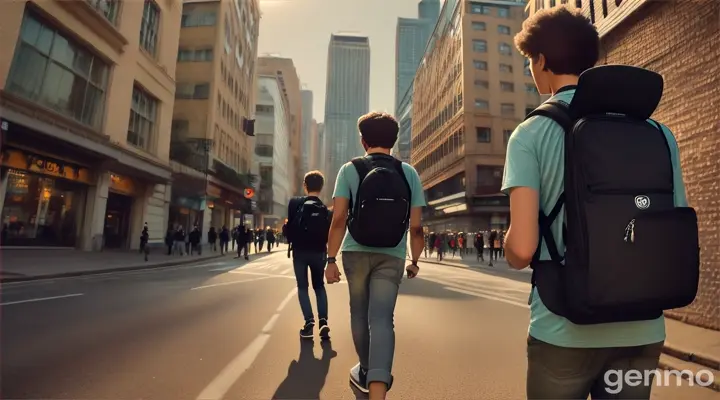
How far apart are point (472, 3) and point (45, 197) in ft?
145

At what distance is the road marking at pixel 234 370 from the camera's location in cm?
306

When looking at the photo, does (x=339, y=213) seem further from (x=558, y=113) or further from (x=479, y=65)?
(x=479, y=65)

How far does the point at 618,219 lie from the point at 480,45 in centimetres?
4741

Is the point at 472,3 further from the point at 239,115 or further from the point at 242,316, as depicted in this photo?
the point at 242,316

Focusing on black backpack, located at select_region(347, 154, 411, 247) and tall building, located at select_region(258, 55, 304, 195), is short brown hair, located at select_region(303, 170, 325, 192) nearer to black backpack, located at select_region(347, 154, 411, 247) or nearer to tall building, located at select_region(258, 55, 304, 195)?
black backpack, located at select_region(347, 154, 411, 247)

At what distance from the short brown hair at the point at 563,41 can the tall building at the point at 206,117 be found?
92.1 ft

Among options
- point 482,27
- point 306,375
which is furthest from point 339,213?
point 482,27

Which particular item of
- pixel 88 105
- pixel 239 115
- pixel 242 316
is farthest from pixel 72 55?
pixel 239 115

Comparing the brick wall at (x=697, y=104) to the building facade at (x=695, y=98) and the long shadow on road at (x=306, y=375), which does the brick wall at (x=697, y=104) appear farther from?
the long shadow on road at (x=306, y=375)

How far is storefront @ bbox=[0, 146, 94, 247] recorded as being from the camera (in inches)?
558

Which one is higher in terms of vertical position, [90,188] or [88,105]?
[88,105]

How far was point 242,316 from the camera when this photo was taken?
617cm

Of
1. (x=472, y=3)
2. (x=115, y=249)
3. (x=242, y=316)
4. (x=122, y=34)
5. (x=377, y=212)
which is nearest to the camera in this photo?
(x=377, y=212)

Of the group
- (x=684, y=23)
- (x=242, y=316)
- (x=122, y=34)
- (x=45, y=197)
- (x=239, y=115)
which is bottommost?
(x=242, y=316)
